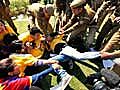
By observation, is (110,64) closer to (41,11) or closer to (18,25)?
(41,11)

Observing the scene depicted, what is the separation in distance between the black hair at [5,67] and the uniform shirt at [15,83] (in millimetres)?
99

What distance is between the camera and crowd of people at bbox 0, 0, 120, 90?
5.99 meters

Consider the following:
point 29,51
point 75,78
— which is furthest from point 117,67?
point 29,51

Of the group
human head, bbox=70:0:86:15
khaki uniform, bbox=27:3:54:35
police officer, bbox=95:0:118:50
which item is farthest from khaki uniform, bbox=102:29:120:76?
police officer, bbox=95:0:118:50

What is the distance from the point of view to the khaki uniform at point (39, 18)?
326 inches

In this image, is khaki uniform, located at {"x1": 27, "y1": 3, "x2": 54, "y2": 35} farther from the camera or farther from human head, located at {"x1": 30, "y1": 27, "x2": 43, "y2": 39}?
the camera

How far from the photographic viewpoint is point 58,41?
768cm

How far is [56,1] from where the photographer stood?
980 centimetres

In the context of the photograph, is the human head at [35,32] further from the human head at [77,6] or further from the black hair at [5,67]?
the black hair at [5,67]

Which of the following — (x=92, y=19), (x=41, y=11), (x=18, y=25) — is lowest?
(x=18, y=25)

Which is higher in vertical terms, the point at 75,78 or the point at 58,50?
the point at 58,50

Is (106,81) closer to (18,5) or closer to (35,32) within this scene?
(35,32)

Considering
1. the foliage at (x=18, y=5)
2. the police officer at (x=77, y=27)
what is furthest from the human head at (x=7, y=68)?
the foliage at (x=18, y=5)

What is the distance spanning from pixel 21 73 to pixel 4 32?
150 cm
